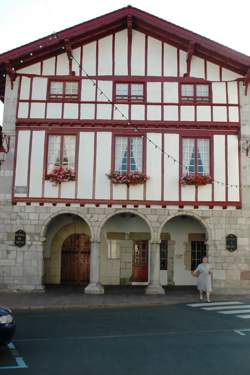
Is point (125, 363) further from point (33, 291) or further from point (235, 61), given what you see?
point (235, 61)

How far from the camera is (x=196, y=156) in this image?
16188 mm

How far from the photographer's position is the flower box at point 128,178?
15.6 m

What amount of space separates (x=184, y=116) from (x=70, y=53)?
4894 mm

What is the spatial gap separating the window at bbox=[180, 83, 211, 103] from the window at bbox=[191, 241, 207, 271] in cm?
A: 591

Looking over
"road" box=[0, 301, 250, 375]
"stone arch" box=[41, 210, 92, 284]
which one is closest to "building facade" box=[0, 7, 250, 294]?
"stone arch" box=[41, 210, 92, 284]

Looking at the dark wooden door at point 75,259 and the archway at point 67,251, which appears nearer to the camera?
the archway at point 67,251

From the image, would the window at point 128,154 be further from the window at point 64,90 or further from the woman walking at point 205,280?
the woman walking at point 205,280

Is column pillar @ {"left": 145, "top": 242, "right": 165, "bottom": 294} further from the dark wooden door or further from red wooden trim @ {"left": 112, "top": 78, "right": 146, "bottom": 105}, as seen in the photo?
red wooden trim @ {"left": 112, "top": 78, "right": 146, "bottom": 105}

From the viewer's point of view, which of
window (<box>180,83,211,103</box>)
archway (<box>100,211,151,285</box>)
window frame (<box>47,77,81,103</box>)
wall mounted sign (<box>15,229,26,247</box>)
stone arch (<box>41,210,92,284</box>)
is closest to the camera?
wall mounted sign (<box>15,229,26,247</box>)

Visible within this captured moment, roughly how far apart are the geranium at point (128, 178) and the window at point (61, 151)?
1.55 metres

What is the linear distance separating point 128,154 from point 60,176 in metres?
2.63

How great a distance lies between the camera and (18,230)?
15664mm

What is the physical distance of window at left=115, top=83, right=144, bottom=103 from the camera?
16.4 metres

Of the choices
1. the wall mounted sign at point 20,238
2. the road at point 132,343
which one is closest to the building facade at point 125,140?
the wall mounted sign at point 20,238
